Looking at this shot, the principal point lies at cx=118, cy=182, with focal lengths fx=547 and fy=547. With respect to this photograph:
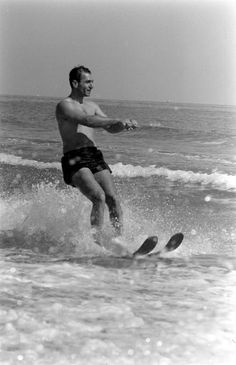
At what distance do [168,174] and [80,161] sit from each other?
760cm

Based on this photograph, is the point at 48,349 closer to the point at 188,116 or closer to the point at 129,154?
the point at 129,154

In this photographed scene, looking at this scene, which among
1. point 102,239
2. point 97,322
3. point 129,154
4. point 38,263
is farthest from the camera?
point 129,154

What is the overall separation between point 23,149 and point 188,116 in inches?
509

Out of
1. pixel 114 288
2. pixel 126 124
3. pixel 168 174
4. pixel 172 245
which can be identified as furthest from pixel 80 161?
pixel 168 174

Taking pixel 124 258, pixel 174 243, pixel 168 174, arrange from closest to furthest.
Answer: pixel 124 258
pixel 174 243
pixel 168 174

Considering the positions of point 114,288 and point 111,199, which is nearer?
point 114,288

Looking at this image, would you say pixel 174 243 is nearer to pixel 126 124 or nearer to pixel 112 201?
pixel 112 201

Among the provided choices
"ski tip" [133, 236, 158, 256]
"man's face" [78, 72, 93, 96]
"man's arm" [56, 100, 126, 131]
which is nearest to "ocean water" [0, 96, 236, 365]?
"ski tip" [133, 236, 158, 256]

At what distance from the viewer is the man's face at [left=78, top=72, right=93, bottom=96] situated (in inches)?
182

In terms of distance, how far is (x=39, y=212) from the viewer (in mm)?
6469

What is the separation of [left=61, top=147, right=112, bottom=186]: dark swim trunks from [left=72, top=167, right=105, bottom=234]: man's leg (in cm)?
6

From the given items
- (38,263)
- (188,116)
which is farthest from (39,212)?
(188,116)

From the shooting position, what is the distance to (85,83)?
4621 mm

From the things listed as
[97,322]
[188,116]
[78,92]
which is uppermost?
[78,92]
